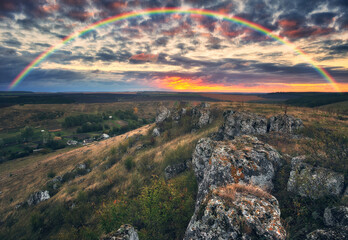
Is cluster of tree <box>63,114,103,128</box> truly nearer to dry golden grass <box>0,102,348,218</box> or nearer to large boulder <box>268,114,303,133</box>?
dry golden grass <box>0,102,348,218</box>

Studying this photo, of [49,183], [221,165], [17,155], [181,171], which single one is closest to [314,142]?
[221,165]

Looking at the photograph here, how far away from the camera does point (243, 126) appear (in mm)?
26812

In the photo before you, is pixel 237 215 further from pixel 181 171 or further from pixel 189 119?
pixel 189 119

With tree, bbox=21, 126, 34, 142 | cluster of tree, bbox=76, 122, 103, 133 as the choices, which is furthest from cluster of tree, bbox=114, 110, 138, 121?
tree, bbox=21, 126, 34, 142

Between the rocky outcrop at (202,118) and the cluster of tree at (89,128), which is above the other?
the rocky outcrop at (202,118)

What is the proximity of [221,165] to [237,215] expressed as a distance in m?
5.35

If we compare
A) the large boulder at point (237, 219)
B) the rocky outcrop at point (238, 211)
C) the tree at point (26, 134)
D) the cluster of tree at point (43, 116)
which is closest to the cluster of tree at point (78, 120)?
the tree at point (26, 134)

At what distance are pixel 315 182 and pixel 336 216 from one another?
2759 millimetres

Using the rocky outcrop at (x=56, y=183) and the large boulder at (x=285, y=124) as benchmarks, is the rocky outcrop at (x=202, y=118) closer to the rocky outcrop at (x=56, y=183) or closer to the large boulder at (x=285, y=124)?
the large boulder at (x=285, y=124)

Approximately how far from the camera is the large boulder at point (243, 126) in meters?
25.7

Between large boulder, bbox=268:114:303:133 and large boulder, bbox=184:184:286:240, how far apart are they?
1893 cm

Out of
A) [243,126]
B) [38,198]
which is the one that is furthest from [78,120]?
[243,126]

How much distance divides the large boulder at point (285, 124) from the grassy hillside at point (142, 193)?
1.48 m

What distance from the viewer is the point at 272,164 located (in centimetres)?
1305
